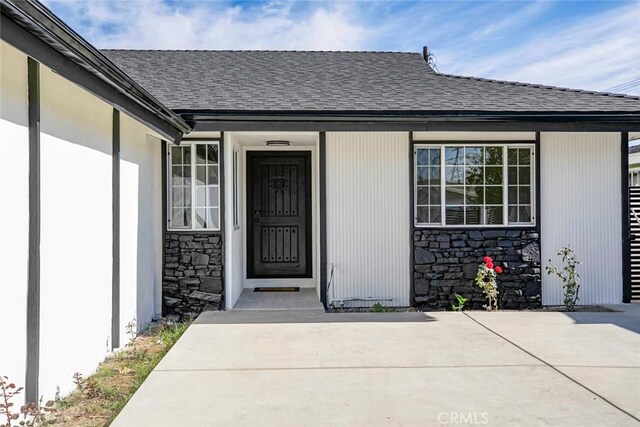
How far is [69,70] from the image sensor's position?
10.9ft

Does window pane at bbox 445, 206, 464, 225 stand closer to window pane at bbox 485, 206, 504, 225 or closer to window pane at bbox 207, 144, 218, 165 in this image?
window pane at bbox 485, 206, 504, 225

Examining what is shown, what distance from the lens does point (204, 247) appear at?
6.89 m

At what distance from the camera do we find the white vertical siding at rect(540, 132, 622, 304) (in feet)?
23.5

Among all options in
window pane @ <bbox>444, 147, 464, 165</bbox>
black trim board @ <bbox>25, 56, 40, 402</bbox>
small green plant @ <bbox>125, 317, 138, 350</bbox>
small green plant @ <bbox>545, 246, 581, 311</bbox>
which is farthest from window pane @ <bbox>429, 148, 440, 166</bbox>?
black trim board @ <bbox>25, 56, 40, 402</bbox>

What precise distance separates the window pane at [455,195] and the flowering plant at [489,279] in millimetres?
877

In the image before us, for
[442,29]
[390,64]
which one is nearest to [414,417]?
[390,64]

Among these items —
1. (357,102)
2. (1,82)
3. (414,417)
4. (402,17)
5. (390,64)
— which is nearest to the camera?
(1,82)

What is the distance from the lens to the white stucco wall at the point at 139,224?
5.41 meters

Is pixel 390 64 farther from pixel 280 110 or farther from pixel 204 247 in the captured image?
pixel 204 247

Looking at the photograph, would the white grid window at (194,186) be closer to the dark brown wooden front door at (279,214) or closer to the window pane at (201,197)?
the window pane at (201,197)

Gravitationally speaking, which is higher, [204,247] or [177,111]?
[177,111]

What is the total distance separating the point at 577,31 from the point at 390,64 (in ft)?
18.6

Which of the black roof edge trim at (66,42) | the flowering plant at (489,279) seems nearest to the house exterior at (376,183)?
the flowering plant at (489,279)

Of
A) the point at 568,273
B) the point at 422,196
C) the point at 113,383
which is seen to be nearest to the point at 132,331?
the point at 113,383
